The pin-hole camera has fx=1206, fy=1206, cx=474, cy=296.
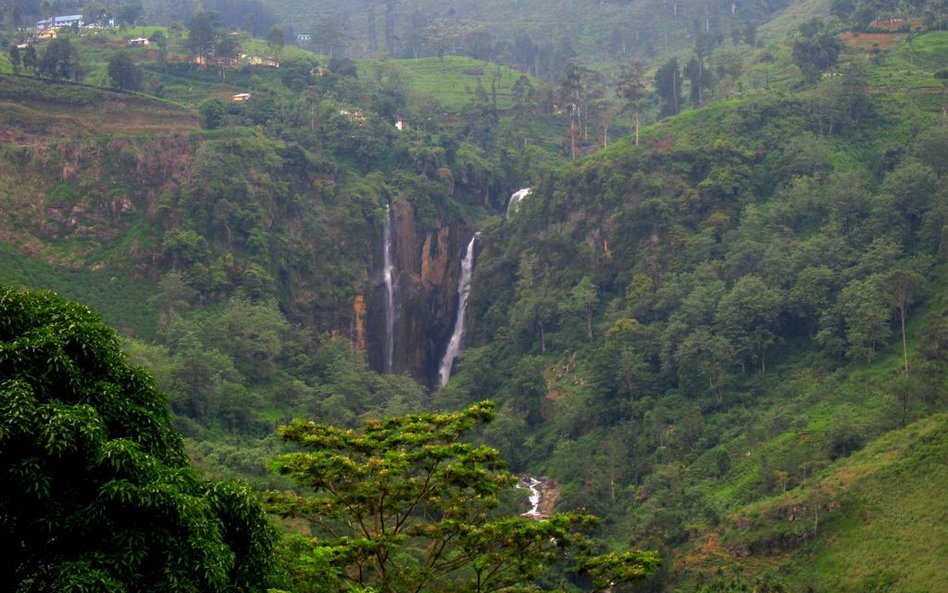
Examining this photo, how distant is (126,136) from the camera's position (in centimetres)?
6203

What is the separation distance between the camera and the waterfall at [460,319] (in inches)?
2596

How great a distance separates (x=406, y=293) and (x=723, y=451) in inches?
1026

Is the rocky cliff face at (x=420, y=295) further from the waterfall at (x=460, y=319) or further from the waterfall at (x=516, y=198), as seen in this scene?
the waterfall at (x=516, y=198)

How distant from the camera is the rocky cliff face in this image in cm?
6525

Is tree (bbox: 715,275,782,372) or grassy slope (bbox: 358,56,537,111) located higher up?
grassy slope (bbox: 358,56,537,111)

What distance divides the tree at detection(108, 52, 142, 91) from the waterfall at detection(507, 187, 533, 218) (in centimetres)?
2265

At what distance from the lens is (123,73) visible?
67.6 m

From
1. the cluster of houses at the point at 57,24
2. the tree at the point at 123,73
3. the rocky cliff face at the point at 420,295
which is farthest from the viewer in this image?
the cluster of houses at the point at 57,24

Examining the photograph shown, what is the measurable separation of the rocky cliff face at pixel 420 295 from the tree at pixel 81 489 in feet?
171

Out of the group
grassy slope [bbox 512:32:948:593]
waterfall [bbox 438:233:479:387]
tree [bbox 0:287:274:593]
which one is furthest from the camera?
waterfall [bbox 438:233:479:387]

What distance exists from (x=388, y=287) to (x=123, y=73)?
19255 millimetres

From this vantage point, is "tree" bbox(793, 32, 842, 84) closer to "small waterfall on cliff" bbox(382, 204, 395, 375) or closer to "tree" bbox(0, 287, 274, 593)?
"small waterfall on cliff" bbox(382, 204, 395, 375)

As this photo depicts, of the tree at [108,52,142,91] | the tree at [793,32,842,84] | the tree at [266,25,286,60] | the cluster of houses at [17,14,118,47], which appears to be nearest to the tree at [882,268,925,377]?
the tree at [793,32,842,84]

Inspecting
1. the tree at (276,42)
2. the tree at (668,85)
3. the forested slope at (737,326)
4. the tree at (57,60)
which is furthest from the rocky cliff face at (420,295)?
the tree at (668,85)
